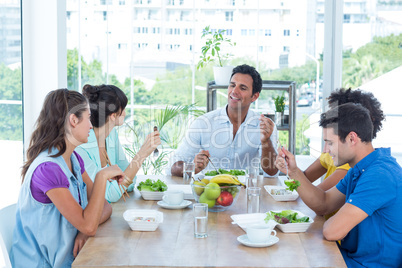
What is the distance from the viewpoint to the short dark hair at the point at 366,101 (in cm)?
241

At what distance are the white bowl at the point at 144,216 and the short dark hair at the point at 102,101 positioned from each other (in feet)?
2.18

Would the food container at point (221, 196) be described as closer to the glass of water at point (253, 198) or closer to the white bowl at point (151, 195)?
the glass of water at point (253, 198)

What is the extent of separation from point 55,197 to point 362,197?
1.18 m

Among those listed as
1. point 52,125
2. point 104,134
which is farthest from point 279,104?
point 52,125

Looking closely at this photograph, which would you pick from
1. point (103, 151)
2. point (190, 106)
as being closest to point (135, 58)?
point (190, 106)

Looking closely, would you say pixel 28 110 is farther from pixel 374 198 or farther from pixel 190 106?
pixel 374 198

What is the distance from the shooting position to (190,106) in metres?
4.55

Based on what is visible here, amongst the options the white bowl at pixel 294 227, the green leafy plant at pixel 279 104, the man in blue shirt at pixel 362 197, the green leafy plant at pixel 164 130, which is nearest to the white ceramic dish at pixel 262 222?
the white bowl at pixel 294 227

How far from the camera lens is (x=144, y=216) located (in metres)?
2.04

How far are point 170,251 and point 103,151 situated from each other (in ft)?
3.57

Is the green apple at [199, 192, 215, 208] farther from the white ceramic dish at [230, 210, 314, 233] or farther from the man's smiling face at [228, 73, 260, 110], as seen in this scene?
the man's smiling face at [228, 73, 260, 110]

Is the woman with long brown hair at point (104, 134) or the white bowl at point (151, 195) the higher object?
the woman with long brown hair at point (104, 134)

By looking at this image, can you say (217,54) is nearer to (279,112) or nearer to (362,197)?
(279,112)

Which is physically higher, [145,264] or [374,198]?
[374,198]
